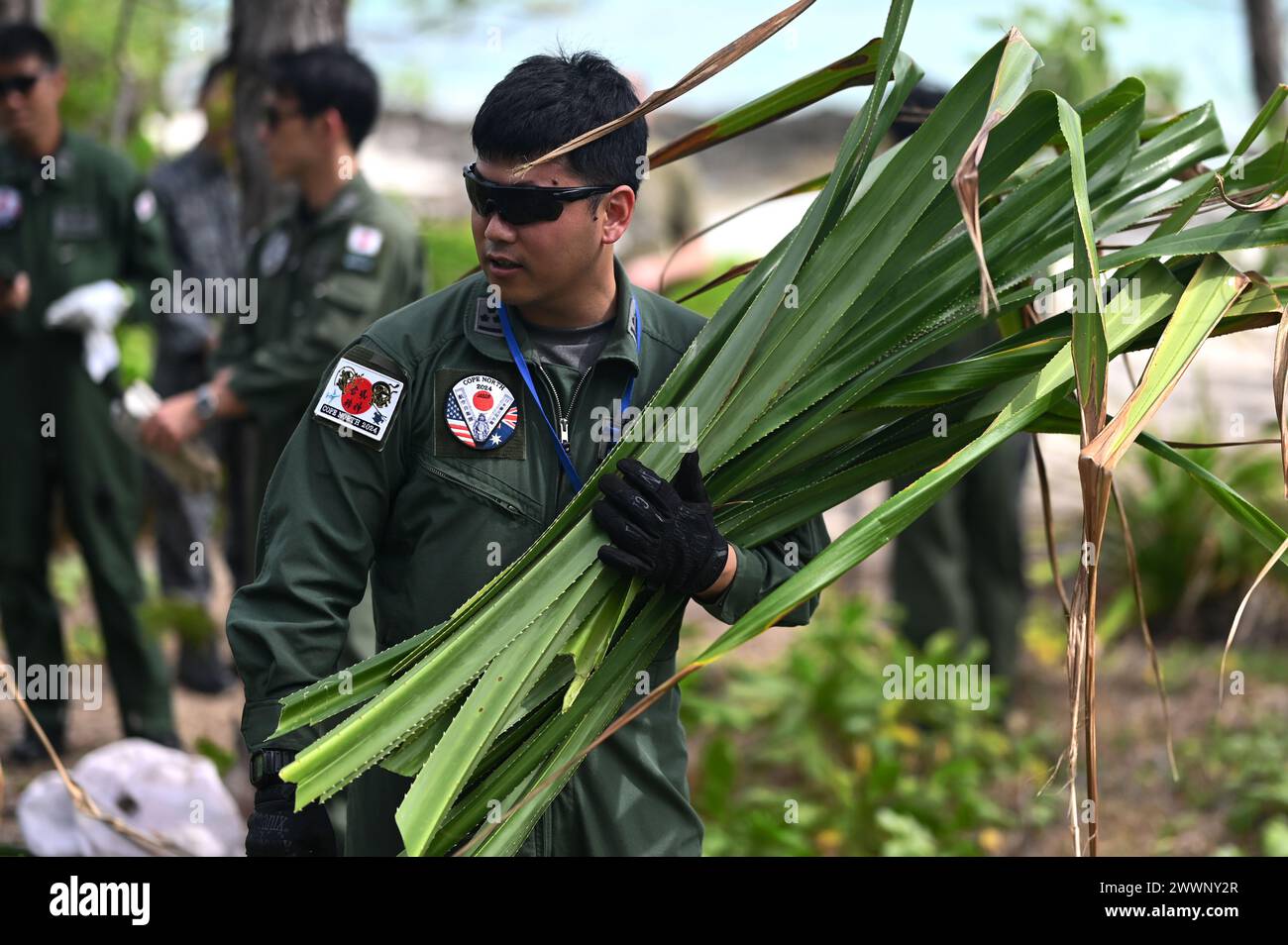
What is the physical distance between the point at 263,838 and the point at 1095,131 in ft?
5.45

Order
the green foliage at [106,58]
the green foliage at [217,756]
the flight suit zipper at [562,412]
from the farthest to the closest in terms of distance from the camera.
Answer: the green foliage at [106,58]
the green foliage at [217,756]
the flight suit zipper at [562,412]

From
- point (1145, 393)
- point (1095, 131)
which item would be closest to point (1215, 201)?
point (1095, 131)

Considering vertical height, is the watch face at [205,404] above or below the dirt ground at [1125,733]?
above

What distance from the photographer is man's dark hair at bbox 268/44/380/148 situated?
15.3 ft

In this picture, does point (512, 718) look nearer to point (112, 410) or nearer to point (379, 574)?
point (379, 574)

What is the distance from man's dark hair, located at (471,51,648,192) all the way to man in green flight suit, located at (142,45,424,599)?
2125 millimetres

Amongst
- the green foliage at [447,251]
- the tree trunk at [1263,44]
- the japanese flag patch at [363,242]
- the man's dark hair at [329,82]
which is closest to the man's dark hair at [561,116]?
the japanese flag patch at [363,242]

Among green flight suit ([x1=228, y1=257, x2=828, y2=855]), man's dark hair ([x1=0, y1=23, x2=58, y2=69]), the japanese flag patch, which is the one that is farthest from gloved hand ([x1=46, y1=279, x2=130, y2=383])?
green flight suit ([x1=228, y1=257, x2=828, y2=855])

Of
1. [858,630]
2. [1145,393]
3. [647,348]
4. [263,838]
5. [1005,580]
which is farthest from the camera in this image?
[1005,580]

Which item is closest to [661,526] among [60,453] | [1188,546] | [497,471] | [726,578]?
[726,578]

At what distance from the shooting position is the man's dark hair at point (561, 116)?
2.44 m

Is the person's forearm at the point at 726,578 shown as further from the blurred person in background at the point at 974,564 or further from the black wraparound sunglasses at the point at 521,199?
the blurred person in background at the point at 974,564

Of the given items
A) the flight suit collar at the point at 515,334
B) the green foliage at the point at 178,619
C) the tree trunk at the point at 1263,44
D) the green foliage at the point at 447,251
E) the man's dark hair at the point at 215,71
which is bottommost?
the flight suit collar at the point at 515,334

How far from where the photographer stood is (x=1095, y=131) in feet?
8.18
